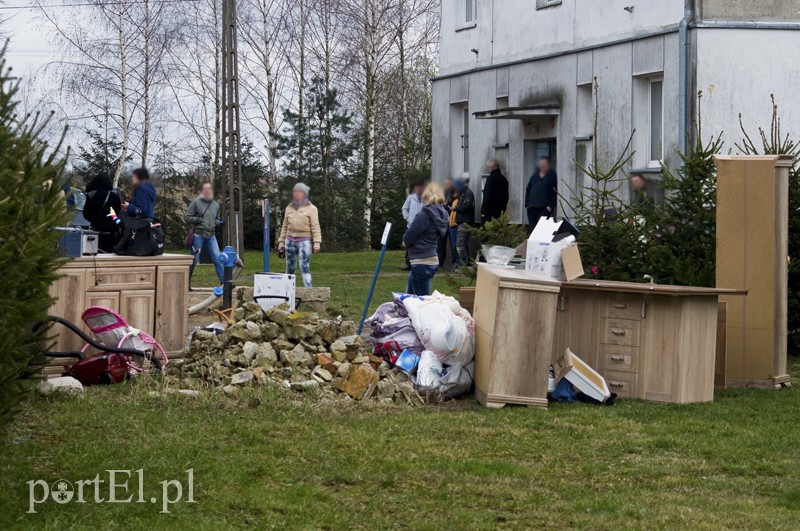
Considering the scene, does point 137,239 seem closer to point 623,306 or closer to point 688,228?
point 623,306

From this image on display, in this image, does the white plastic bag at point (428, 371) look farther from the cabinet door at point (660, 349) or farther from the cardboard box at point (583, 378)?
the cabinet door at point (660, 349)

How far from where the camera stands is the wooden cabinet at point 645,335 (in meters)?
10.3

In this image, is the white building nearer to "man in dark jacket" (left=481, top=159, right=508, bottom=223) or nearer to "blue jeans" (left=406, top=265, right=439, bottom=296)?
"man in dark jacket" (left=481, top=159, right=508, bottom=223)

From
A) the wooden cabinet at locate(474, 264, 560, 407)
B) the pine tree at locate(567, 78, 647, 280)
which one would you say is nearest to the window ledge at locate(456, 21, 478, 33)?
the pine tree at locate(567, 78, 647, 280)

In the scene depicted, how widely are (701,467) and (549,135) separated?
1593cm

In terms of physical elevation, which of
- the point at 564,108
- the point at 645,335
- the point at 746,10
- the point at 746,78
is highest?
the point at 746,10

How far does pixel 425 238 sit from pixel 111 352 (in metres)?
5.28

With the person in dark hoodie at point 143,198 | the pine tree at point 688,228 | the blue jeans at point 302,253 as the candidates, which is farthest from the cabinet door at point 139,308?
the blue jeans at point 302,253

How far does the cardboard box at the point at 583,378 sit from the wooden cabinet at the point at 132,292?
13.9 feet

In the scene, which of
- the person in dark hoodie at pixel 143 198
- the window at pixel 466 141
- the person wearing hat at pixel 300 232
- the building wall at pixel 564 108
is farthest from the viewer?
the window at pixel 466 141

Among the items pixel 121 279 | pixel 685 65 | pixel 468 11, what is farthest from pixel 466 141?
pixel 121 279

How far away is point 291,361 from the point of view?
1052 cm

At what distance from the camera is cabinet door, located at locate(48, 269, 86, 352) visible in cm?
1115

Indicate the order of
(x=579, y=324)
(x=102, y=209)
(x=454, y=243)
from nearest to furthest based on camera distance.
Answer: (x=579, y=324)
(x=102, y=209)
(x=454, y=243)
